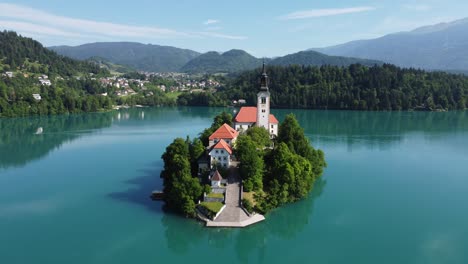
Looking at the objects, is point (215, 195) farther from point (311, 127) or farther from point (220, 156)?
point (311, 127)

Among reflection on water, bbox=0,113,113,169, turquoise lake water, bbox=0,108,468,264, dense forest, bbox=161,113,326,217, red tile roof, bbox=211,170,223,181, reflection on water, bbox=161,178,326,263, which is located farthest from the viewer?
reflection on water, bbox=0,113,113,169

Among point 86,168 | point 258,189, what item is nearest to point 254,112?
point 258,189

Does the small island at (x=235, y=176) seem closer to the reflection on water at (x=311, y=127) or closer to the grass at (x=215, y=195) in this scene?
the grass at (x=215, y=195)

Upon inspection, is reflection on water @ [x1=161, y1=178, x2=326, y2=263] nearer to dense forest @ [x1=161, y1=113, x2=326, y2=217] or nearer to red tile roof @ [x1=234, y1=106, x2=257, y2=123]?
dense forest @ [x1=161, y1=113, x2=326, y2=217]

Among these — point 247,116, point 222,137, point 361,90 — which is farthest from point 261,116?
point 361,90

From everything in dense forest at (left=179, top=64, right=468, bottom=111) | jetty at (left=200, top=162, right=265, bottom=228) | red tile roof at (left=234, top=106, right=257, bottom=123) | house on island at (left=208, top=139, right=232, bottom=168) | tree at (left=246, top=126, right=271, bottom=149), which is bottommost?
jetty at (left=200, top=162, right=265, bottom=228)

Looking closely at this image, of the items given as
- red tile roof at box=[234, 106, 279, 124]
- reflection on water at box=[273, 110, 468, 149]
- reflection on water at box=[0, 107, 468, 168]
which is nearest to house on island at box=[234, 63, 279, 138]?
red tile roof at box=[234, 106, 279, 124]
